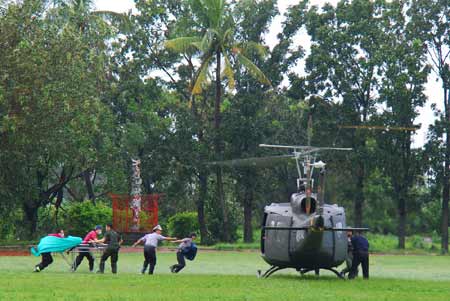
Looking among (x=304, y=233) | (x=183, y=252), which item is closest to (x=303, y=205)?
(x=304, y=233)

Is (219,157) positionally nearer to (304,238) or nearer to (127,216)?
(127,216)

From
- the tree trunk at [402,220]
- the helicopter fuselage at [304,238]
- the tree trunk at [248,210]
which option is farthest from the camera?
the tree trunk at [248,210]

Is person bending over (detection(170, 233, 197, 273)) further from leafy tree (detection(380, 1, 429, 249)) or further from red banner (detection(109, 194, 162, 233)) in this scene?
leafy tree (detection(380, 1, 429, 249))

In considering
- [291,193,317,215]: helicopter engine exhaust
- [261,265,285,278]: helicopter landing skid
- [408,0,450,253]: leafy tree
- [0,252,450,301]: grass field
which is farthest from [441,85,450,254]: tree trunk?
[291,193,317,215]: helicopter engine exhaust

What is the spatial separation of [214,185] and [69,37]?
2002 centimetres

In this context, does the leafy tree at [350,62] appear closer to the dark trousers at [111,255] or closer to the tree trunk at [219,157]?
the tree trunk at [219,157]

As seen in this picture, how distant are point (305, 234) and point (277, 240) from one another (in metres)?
1.58

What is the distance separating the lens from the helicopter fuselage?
1069 inches

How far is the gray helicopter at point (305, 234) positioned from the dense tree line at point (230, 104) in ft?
73.0

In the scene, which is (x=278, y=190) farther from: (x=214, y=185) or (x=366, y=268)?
(x=366, y=268)

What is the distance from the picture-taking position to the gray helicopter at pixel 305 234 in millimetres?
26906

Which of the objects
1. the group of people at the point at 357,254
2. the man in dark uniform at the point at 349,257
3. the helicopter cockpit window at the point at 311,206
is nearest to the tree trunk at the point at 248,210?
the man in dark uniform at the point at 349,257

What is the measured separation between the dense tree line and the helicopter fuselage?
873 inches

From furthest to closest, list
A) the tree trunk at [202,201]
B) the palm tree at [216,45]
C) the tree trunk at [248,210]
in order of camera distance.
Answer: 1. the tree trunk at [248,210]
2. the tree trunk at [202,201]
3. the palm tree at [216,45]
